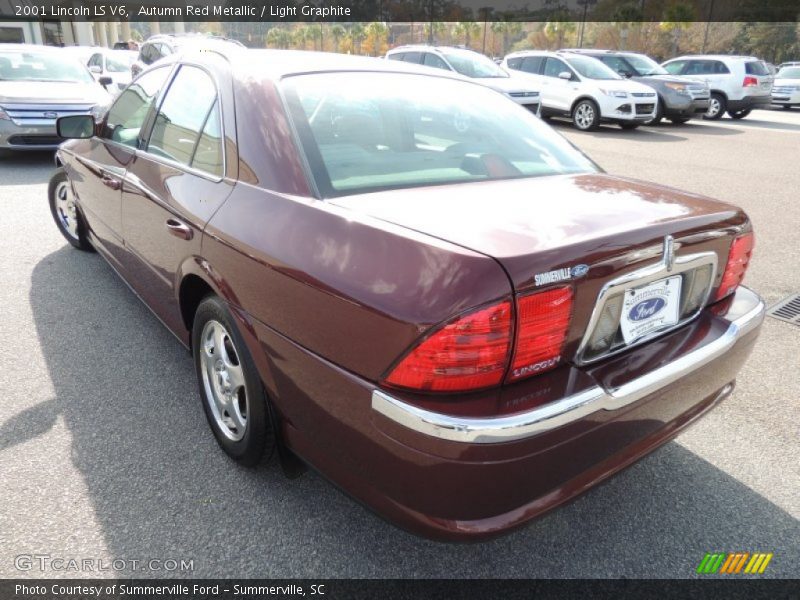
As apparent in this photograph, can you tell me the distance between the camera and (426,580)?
77.4 inches

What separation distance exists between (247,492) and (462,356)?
1.25 meters

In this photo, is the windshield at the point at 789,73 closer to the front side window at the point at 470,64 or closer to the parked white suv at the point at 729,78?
the parked white suv at the point at 729,78

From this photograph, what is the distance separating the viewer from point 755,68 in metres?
16.6

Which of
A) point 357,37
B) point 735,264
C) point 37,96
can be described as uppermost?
point 357,37

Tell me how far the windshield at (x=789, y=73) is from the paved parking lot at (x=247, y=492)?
23304 mm

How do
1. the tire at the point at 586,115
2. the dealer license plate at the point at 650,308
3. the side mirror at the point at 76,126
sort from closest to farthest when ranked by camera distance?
the dealer license plate at the point at 650,308
the side mirror at the point at 76,126
the tire at the point at 586,115

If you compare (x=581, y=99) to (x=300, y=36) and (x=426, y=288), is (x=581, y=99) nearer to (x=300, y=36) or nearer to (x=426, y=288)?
(x=426, y=288)

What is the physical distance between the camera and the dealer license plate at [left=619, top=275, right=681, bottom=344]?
1787mm

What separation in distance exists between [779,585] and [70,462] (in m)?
2.68

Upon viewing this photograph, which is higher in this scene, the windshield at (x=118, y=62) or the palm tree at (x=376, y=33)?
the palm tree at (x=376, y=33)

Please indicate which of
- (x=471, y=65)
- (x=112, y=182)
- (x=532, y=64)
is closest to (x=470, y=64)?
(x=471, y=65)

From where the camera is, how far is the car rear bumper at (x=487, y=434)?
4.97 feet
